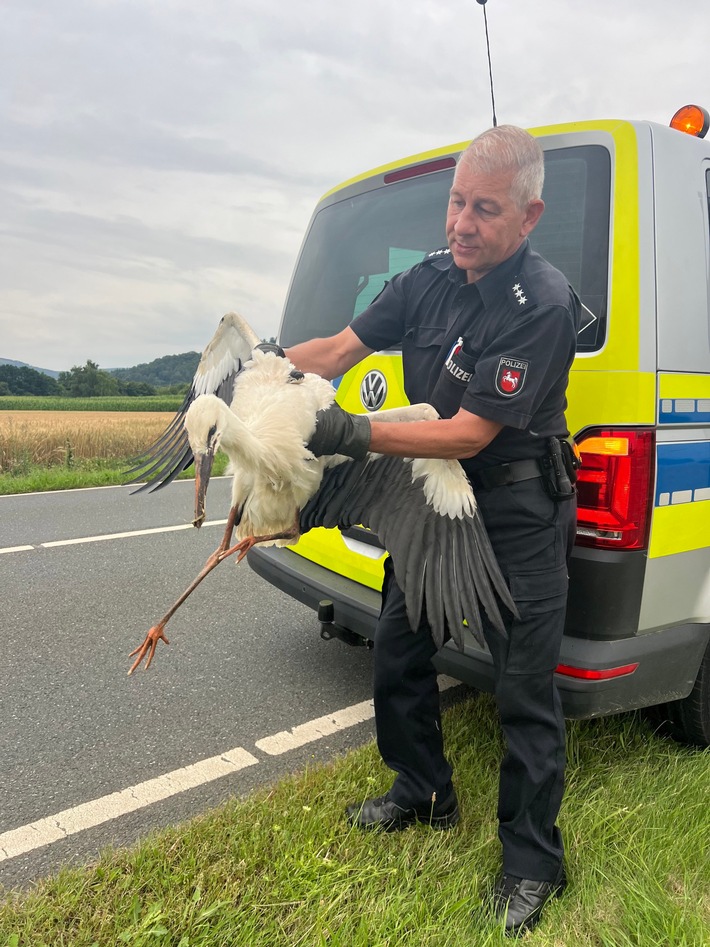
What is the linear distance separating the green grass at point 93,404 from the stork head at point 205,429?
131 feet

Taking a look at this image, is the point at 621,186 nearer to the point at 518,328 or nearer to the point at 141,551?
the point at 518,328

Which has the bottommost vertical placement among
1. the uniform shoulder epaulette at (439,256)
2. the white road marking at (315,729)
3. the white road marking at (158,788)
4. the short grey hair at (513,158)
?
the white road marking at (315,729)

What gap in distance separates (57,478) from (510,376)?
841cm

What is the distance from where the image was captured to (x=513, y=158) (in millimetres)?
1748

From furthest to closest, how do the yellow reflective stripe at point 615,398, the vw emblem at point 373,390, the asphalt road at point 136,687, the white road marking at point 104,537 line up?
the white road marking at point 104,537
the vw emblem at point 373,390
the asphalt road at point 136,687
the yellow reflective stripe at point 615,398

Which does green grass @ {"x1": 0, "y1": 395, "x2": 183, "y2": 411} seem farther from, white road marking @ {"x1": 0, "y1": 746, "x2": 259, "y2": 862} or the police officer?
the police officer

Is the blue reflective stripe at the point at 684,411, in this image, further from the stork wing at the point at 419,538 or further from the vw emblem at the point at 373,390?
the vw emblem at the point at 373,390

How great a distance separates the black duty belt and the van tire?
1.10 m

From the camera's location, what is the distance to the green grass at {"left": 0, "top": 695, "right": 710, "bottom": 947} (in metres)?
1.75

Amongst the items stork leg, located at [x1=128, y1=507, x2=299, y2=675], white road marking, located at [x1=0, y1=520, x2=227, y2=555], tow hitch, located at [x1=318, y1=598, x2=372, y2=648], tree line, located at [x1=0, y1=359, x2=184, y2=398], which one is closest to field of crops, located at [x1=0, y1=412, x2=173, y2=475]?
white road marking, located at [x1=0, y1=520, x2=227, y2=555]

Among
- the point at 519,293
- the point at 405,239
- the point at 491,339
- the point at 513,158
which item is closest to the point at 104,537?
the point at 405,239

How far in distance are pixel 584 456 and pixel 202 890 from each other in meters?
1.60

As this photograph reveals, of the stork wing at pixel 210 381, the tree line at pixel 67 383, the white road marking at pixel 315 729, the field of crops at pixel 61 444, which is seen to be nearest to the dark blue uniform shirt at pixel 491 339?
the stork wing at pixel 210 381

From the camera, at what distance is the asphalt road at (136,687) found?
2.44 metres
